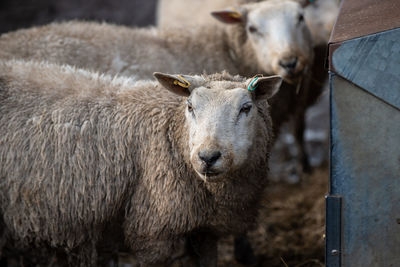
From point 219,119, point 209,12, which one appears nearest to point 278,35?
point 209,12

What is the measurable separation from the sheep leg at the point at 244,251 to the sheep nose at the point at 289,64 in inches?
68.7

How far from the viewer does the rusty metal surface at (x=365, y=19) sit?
10.1 ft

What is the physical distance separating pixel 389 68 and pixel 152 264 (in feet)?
6.88

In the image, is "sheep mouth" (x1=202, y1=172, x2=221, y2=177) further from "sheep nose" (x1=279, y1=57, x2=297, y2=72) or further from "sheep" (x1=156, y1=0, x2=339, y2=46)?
"sheep" (x1=156, y1=0, x2=339, y2=46)

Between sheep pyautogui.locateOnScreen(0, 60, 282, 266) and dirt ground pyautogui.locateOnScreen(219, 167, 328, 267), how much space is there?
29.8 inches

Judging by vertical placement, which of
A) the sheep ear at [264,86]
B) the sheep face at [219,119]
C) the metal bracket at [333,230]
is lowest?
the metal bracket at [333,230]

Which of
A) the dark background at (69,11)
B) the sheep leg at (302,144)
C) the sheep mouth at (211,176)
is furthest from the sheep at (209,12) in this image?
the sheep mouth at (211,176)

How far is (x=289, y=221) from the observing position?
5.91 m

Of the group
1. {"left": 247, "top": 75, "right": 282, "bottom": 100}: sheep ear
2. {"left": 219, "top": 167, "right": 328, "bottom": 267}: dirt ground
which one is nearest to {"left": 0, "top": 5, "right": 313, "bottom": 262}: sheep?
{"left": 219, "top": 167, "right": 328, "bottom": 267}: dirt ground

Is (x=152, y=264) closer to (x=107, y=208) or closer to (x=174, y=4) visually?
(x=107, y=208)

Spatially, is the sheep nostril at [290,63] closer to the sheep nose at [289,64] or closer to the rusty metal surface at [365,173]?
the sheep nose at [289,64]

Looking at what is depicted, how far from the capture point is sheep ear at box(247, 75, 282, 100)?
3.48 metres

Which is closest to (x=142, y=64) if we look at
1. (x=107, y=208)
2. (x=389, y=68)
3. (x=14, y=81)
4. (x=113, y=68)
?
(x=113, y=68)

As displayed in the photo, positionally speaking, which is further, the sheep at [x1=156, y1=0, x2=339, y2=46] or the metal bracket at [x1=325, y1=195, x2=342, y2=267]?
the sheep at [x1=156, y1=0, x2=339, y2=46]
